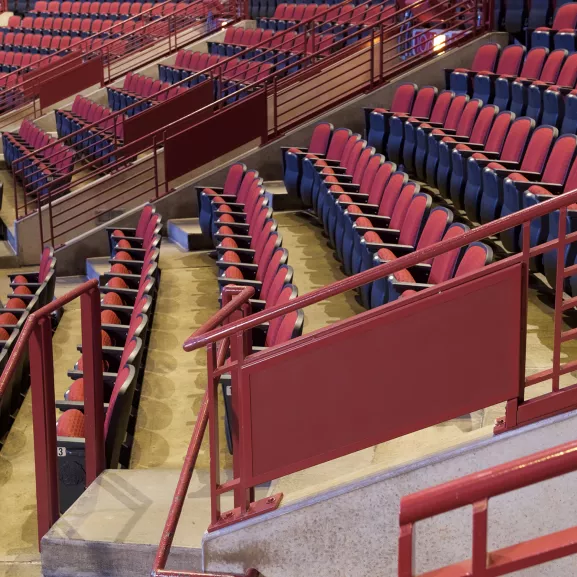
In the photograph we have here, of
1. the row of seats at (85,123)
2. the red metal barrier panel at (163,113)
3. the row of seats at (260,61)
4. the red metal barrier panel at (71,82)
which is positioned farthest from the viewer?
the red metal barrier panel at (71,82)

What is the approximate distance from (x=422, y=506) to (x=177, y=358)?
109 centimetres

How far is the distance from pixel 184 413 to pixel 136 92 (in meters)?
2.40

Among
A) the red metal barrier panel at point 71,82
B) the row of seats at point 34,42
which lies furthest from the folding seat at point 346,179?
the row of seats at point 34,42

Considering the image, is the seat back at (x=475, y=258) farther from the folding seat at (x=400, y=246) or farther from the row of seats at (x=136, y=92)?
the row of seats at (x=136, y=92)

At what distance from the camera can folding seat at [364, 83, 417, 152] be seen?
86.7 inches

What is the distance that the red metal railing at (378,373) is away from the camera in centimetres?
80

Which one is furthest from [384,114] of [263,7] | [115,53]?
[115,53]

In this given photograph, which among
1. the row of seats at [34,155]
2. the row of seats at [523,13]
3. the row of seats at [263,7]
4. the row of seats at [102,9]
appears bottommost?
the row of seats at [34,155]

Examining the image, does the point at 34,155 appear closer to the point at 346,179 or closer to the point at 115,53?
the point at 115,53

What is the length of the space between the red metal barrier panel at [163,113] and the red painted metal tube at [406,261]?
191 centimetres

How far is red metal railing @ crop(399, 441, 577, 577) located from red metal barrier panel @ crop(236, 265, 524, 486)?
0.33m

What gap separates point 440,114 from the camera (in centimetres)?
206

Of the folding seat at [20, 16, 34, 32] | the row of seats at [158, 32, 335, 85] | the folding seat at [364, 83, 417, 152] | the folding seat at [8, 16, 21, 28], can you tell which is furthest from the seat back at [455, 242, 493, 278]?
the folding seat at [8, 16, 21, 28]

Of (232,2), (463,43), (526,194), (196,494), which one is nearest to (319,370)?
(196,494)
